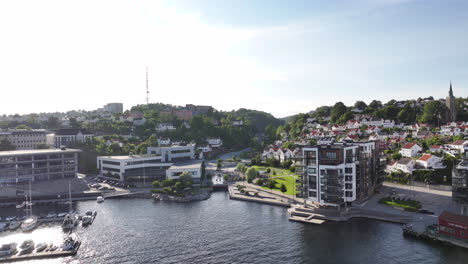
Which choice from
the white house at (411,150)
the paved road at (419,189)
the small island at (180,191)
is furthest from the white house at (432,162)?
the small island at (180,191)

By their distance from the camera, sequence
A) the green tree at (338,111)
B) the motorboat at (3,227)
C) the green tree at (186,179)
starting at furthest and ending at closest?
the green tree at (338,111) < the green tree at (186,179) < the motorboat at (3,227)

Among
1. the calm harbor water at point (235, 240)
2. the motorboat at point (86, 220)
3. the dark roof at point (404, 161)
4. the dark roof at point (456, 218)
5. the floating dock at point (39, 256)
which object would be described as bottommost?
the floating dock at point (39, 256)

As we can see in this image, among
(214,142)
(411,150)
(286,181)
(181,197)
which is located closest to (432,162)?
(411,150)

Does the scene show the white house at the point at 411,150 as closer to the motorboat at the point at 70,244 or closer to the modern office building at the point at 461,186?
the modern office building at the point at 461,186

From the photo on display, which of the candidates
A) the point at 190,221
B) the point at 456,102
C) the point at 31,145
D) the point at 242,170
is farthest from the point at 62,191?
the point at 456,102

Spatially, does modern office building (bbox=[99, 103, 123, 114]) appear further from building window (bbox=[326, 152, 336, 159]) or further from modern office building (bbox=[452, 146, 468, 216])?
modern office building (bbox=[452, 146, 468, 216])

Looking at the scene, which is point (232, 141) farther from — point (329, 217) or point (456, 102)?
point (329, 217)


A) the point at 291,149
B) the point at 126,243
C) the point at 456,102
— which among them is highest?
the point at 456,102
